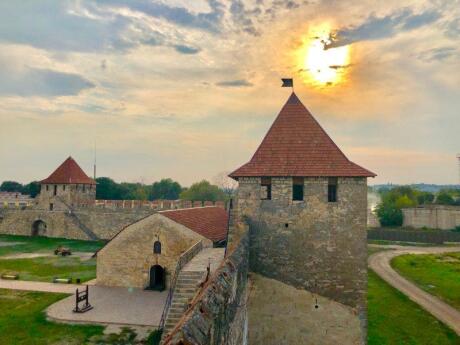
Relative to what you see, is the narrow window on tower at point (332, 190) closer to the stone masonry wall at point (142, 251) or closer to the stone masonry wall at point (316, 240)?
the stone masonry wall at point (316, 240)

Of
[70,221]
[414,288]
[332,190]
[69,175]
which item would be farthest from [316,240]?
[69,175]

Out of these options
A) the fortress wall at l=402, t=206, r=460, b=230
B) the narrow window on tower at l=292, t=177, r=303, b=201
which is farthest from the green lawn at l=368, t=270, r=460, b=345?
the fortress wall at l=402, t=206, r=460, b=230

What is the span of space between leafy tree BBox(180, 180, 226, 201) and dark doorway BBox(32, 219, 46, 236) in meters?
30.8

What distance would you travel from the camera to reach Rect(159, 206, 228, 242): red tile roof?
1956cm

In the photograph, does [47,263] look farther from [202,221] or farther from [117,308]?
[117,308]

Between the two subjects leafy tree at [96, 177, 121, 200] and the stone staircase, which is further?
leafy tree at [96, 177, 121, 200]

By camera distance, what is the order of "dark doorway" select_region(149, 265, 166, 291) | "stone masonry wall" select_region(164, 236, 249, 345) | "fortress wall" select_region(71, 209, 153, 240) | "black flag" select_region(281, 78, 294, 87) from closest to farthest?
1. "stone masonry wall" select_region(164, 236, 249, 345)
2. "black flag" select_region(281, 78, 294, 87)
3. "dark doorway" select_region(149, 265, 166, 291)
4. "fortress wall" select_region(71, 209, 153, 240)

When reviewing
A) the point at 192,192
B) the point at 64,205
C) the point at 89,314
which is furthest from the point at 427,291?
the point at 192,192

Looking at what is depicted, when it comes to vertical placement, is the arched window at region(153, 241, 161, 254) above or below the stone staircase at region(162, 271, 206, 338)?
above

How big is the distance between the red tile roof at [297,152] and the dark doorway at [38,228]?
121ft

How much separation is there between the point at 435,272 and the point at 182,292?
23638 mm

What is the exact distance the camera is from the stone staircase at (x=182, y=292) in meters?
12.1

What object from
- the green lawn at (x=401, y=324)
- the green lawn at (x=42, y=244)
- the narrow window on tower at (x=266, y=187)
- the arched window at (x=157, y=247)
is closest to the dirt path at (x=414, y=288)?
the green lawn at (x=401, y=324)

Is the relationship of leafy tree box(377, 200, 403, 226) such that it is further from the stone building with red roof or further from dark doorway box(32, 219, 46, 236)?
dark doorway box(32, 219, 46, 236)
